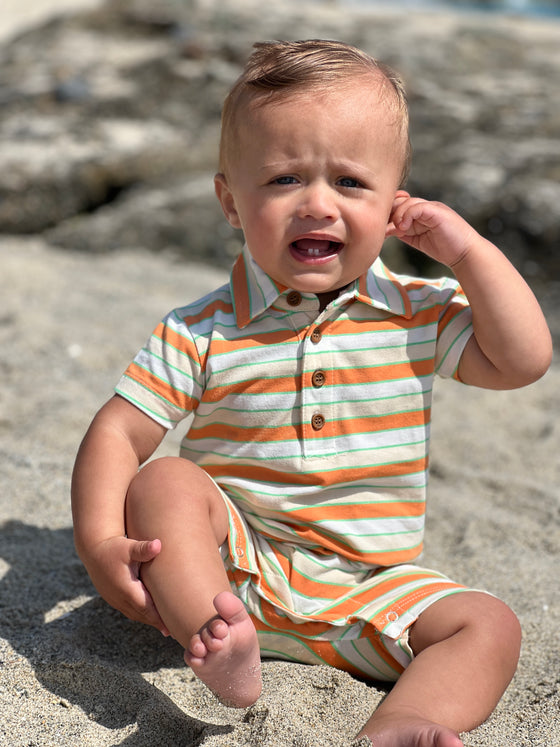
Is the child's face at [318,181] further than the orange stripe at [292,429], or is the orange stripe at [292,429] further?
the orange stripe at [292,429]

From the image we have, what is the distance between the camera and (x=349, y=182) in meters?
1.53

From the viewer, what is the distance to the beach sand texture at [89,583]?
4.56ft

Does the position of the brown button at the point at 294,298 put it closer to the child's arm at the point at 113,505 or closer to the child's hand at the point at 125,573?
the child's arm at the point at 113,505

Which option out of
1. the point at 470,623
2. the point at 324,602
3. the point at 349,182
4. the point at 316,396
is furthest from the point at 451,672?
the point at 349,182

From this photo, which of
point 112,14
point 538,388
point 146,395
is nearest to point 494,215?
point 538,388

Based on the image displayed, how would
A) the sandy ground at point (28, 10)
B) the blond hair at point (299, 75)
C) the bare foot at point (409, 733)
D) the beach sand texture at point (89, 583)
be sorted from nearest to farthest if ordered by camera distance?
the bare foot at point (409, 733) → the beach sand texture at point (89, 583) → the blond hair at point (299, 75) → the sandy ground at point (28, 10)

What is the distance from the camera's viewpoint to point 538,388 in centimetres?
330

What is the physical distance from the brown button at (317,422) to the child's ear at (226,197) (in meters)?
0.41

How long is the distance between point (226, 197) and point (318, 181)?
0.83 ft

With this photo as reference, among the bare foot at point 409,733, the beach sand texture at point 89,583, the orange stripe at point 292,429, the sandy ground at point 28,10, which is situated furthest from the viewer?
the sandy ground at point 28,10

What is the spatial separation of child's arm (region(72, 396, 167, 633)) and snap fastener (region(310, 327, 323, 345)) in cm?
33

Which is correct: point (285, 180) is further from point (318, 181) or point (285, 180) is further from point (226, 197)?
point (226, 197)

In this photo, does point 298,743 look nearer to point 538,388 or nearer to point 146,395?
point 146,395

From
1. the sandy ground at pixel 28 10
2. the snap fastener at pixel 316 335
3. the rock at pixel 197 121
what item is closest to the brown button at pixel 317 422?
the snap fastener at pixel 316 335
